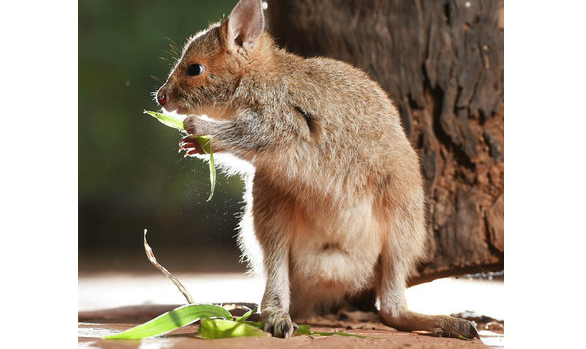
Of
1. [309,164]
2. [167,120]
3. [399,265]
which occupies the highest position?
[167,120]

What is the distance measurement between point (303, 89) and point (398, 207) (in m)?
0.79

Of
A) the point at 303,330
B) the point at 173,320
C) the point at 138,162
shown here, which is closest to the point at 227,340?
the point at 173,320

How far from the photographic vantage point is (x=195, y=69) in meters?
3.05

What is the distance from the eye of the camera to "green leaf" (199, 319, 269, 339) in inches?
99.7

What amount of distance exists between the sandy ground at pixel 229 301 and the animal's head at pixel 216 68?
95 centimetres

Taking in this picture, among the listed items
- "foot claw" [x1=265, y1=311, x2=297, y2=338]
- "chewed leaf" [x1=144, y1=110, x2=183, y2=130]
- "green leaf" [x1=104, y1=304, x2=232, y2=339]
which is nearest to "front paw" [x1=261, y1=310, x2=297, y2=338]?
"foot claw" [x1=265, y1=311, x2=297, y2=338]

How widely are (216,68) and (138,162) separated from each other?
2.41 feet

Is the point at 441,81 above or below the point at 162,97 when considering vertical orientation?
above

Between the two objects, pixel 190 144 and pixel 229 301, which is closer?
pixel 190 144

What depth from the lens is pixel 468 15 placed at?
3.88 metres

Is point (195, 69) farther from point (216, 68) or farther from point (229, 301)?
point (229, 301)

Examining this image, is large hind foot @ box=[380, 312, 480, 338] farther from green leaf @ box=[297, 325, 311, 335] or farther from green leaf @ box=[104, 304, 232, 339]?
green leaf @ box=[104, 304, 232, 339]

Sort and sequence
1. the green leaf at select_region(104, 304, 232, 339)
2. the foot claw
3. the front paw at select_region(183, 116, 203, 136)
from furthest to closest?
the front paw at select_region(183, 116, 203, 136) < the foot claw < the green leaf at select_region(104, 304, 232, 339)

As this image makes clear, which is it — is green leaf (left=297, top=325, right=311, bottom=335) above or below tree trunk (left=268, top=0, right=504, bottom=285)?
below
